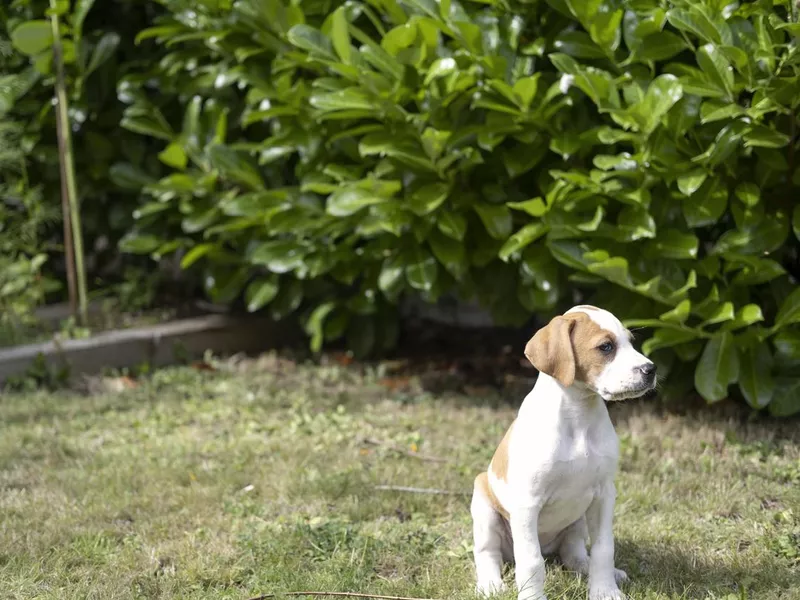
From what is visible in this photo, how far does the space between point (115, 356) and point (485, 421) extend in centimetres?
251

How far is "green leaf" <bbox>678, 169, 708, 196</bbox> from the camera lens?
3750 mm

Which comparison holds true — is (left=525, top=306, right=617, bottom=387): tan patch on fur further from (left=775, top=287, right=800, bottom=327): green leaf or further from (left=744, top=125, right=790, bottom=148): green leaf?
(left=775, top=287, right=800, bottom=327): green leaf

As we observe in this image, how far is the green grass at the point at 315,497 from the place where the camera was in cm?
286

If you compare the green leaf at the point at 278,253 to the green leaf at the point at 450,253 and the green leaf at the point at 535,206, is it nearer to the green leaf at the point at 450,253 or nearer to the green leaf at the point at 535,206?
the green leaf at the point at 450,253

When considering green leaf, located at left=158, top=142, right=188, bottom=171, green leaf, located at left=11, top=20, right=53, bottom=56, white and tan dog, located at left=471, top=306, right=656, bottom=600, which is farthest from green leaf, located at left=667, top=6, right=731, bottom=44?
green leaf, located at left=11, top=20, right=53, bottom=56

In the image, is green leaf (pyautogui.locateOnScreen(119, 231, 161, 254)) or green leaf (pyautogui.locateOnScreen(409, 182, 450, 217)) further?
green leaf (pyautogui.locateOnScreen(119, 231, 161, 254))

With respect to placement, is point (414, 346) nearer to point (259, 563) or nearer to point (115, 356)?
point (115, 356)

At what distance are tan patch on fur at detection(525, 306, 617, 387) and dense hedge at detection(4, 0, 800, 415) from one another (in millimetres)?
1341

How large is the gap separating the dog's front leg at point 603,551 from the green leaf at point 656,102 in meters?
1.70

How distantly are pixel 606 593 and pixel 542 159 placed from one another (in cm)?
250

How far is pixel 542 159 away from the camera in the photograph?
4.57 meters

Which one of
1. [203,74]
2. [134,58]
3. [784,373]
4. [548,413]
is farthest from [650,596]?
[134,58]

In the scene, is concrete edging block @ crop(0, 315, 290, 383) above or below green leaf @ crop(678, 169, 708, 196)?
below

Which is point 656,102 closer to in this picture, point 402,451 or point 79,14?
point 402,451
